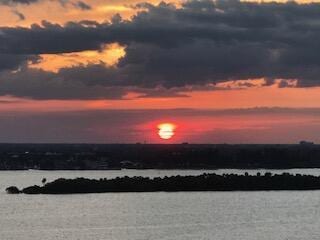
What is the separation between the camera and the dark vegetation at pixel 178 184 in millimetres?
112750

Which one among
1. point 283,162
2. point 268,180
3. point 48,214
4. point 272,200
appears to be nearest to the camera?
point 48,214

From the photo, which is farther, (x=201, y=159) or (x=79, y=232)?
(x=201, y=159)

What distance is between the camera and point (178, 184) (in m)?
118

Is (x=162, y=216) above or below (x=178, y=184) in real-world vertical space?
below

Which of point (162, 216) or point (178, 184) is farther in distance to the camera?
point (178, 184)

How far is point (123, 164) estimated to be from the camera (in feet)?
650

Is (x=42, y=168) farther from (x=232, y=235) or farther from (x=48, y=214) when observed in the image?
(x=232, y=235)

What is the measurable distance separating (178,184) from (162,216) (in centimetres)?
3739

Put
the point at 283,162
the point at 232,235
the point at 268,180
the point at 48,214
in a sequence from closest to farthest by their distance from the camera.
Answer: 1. the point at 232,235
2. the point at 48,214
3. the point at 268,180
4. the point at 283,162

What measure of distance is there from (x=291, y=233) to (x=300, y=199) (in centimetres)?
3880

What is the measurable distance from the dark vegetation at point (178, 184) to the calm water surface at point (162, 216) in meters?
2.71

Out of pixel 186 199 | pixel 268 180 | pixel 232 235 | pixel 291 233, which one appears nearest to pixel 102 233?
pixel 232 235

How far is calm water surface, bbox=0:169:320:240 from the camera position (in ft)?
215

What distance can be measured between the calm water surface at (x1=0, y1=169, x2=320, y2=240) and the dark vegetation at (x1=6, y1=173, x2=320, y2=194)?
271 centimetres
